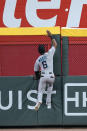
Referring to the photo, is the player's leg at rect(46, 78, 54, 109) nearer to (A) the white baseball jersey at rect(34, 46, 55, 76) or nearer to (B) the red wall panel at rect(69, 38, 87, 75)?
(A) the white baseball jersey at rect(34, 46, 55, 76)

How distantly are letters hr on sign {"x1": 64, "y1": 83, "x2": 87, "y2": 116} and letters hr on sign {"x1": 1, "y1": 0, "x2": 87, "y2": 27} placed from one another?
672cm

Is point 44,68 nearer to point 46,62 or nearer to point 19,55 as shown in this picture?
point 46,62

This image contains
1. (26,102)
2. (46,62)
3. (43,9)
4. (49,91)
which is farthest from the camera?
(43,9)

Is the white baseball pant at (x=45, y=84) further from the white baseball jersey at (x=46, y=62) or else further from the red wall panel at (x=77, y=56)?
the red wall panel at (x=77, y=56)

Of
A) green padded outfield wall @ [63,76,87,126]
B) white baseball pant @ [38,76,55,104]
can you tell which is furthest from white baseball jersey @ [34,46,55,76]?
green padded outfield wall @ [63,76,87,126]

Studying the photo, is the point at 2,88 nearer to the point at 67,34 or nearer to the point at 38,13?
the point at 67,34

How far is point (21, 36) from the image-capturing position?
975 centimetres

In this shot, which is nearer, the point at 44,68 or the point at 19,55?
the point at 44,68

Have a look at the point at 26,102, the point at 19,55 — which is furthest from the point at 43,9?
the point at 26,102

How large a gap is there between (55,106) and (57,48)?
132 centimetres

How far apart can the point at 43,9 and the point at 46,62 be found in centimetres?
720

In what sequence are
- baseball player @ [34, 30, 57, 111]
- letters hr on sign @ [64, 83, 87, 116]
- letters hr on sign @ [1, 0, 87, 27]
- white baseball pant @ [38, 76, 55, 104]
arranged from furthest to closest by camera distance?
letters hr on sign @ [1, 0, 87, 27] < letters hr on sign @ [64, 83, 87, 116] < white baseball pant @ [38, 76, 55, 104] < baseball player @ [34, 30, 57, 111]

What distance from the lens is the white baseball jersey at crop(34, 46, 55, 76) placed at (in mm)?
9320

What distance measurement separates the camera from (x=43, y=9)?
53.3 ft
